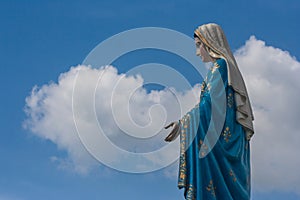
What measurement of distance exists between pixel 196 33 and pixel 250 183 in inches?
99.6

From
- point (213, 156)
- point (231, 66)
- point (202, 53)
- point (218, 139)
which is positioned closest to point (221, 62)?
point (231, 66)

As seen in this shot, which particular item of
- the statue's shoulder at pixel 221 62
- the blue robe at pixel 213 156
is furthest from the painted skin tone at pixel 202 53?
the blue robe at pixel 213 156

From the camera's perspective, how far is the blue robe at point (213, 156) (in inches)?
353

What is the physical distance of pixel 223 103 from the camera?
939 cm

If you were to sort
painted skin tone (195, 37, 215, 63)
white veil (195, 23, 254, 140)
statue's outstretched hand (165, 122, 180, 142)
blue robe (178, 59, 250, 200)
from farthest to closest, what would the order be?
painted skin tone (195, 37, 215, 63) → white veil (195, 23, 254, 140) → statue's outstretched hand (165, 122, 180, 142) → blue robe (178, 59, 250, 200)

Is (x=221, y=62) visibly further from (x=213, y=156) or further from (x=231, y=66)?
(x=213, y=156)

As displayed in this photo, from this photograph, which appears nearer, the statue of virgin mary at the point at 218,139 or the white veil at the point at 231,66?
the statue of virgin mary at the point at 218,139

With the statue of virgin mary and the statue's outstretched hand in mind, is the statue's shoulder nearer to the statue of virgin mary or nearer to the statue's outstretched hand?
the statue of virgin mary

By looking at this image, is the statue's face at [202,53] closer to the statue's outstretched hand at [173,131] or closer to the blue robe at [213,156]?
the blue robe at [213,156]

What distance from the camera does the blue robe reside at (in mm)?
8969

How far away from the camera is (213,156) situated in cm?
912

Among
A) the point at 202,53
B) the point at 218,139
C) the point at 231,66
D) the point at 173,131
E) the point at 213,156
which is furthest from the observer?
the point at 202,53

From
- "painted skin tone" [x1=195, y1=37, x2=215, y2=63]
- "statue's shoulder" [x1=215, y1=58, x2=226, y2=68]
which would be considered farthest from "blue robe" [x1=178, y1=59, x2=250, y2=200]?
"painted skin tone" [x1=195, y1=37, x2=215, y2=63]

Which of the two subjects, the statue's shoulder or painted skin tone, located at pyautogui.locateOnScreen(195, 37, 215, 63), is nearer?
the statue's shoulder
